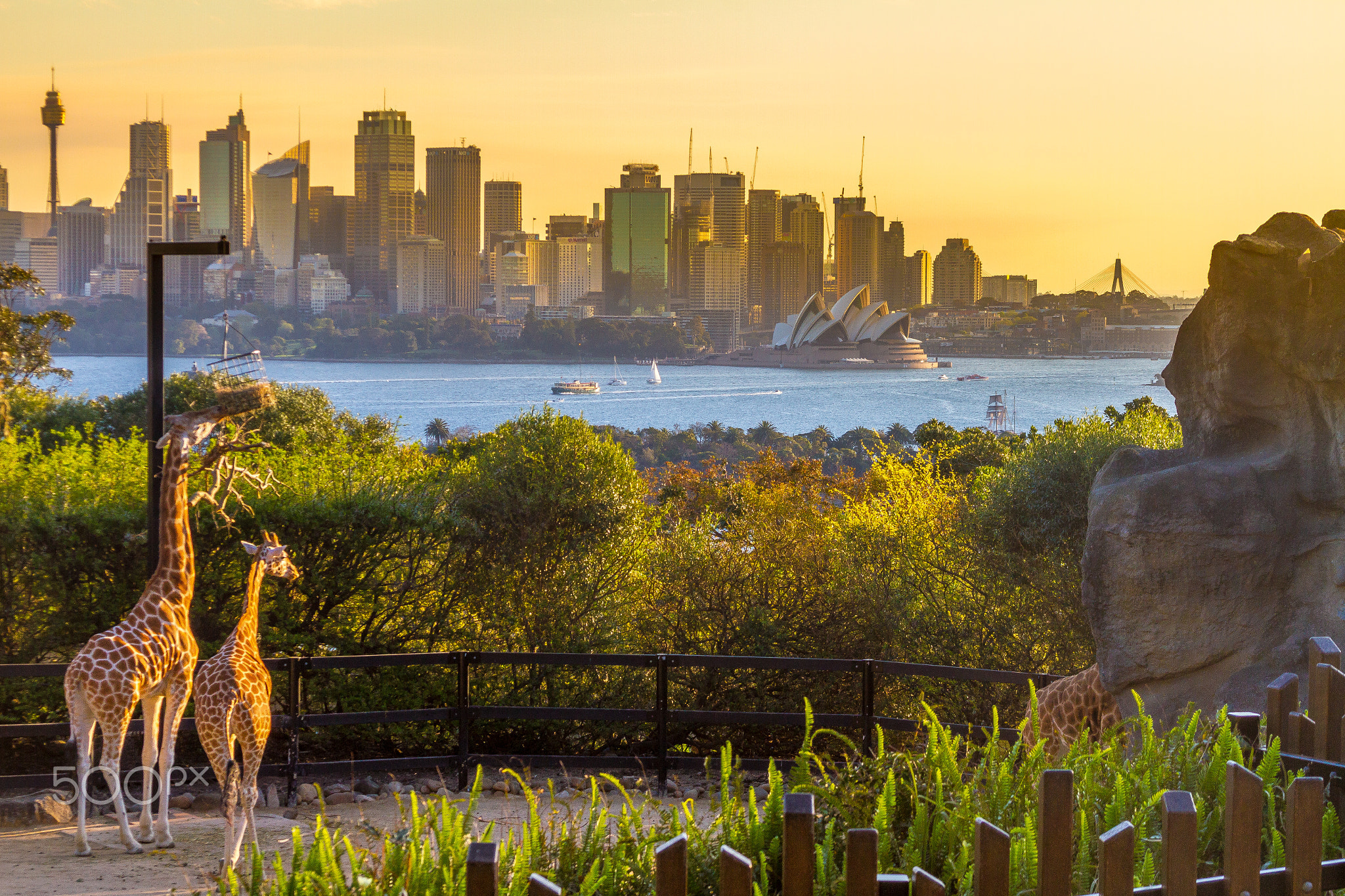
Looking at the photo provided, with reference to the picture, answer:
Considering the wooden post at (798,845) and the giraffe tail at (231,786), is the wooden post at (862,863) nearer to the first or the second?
the wooden post at (798,845)

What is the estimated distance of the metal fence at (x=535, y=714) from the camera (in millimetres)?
7617

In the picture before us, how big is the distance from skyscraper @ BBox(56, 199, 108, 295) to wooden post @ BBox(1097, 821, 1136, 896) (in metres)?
76.9

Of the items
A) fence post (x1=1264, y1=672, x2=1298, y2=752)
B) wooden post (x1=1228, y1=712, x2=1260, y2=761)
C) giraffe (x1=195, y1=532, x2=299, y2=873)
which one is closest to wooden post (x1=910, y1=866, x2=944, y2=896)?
wooden post (x1=1228, y1=712, x2=1260, y2=761)

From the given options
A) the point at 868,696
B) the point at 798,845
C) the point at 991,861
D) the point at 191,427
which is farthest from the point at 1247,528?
the point at 191,427

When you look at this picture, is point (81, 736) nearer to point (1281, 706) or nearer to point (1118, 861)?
point (1118, 861)

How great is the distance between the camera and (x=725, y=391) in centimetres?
10481

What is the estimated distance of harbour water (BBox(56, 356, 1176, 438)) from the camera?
8838 cm

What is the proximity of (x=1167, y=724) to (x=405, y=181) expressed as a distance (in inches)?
4025

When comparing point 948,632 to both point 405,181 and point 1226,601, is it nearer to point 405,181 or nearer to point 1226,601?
point 1226,601

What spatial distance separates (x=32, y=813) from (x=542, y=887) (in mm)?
5931

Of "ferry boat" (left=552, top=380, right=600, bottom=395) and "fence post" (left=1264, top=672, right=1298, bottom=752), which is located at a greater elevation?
"ferry boat" (left=552, top=380, right=600, bottom=395)

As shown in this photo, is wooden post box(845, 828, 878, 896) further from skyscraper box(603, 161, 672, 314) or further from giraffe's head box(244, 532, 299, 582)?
skyscraper box(603, 161, 672, 314)

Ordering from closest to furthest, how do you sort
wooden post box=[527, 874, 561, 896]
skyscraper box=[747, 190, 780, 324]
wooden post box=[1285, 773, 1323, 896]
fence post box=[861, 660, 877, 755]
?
wooden post box=[527, 874, 561, 896]
wooden post box=[1285, 773, 1323, 896]
fence post box=[861, 660, 877, 755]
skyscraper box=[747, 190, 780, 324]

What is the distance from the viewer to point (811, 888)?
9.16 feet
